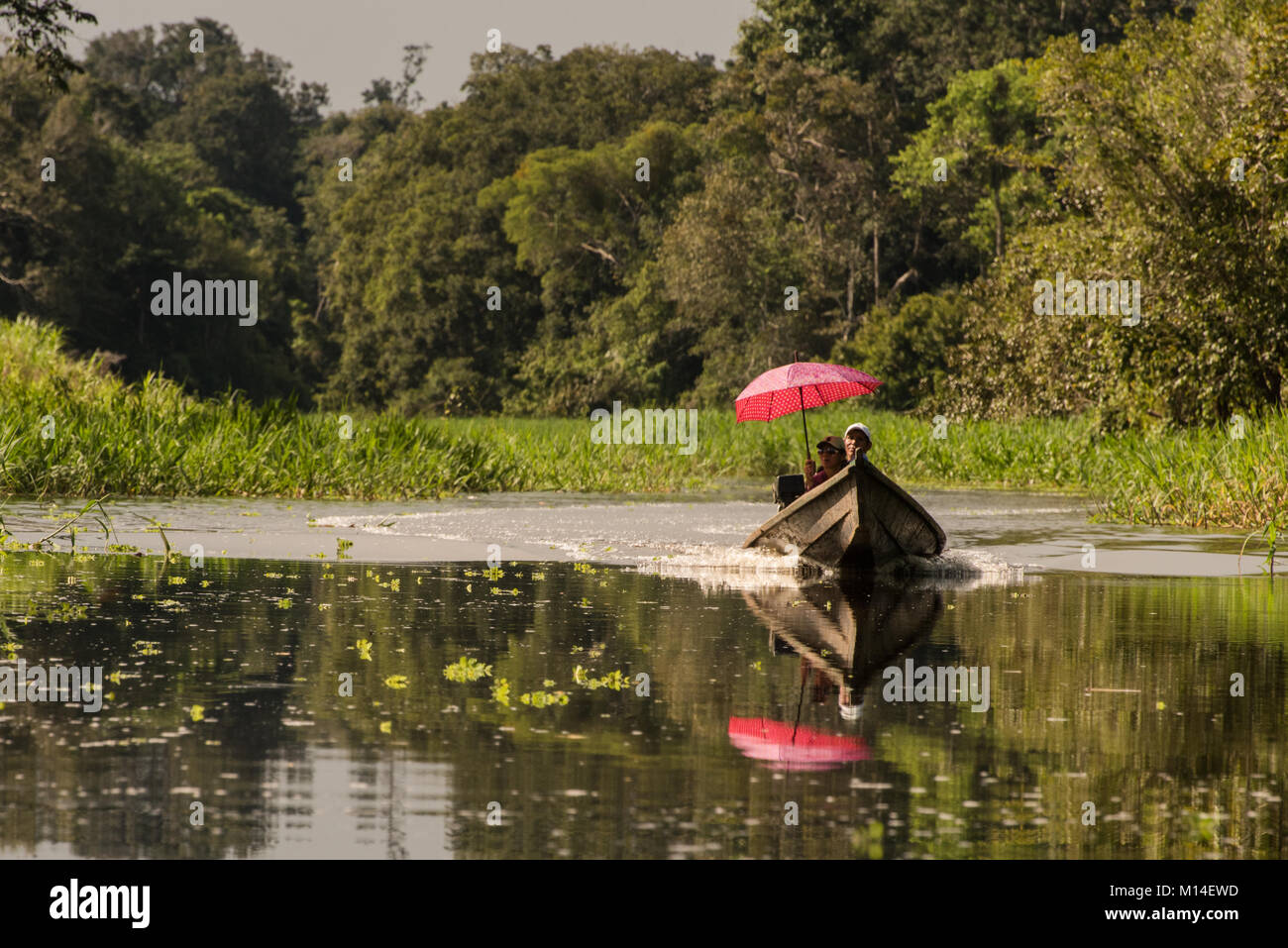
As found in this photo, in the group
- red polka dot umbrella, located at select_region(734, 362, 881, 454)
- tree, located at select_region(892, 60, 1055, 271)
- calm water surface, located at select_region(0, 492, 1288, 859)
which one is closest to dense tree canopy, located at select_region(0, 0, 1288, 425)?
tree, located at select_region(892, 60, 1055, 271)

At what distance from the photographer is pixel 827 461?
16578 mm

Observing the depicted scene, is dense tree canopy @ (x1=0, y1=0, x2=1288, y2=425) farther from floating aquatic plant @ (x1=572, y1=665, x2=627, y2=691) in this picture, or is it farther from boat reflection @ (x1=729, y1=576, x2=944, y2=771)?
floating aquatic plant @ (x1=572, y1=665, x2=627, y2=691)

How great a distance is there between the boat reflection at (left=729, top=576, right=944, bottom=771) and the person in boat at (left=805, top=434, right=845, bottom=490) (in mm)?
1342

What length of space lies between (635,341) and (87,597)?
163 feet

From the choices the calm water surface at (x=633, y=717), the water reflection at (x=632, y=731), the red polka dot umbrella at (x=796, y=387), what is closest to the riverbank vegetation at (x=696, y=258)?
the red polka dot umbrella at (x=796, y=387)

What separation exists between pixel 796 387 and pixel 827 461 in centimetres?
133

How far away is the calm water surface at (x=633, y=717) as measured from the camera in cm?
579

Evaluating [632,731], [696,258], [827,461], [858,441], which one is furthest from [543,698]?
[696,258]

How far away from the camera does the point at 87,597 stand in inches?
485

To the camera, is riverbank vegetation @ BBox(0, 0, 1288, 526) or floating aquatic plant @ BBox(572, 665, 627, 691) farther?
riverbank vegetation @ BBox(0, 0, 1288, 526)

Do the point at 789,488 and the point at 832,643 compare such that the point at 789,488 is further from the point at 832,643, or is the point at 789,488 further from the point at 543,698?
the point at 543,698

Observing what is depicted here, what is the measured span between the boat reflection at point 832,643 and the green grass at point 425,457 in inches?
198

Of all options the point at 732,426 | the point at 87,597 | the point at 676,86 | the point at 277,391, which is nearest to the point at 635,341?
the point at 676,86

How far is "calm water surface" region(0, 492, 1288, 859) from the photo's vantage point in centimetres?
579
